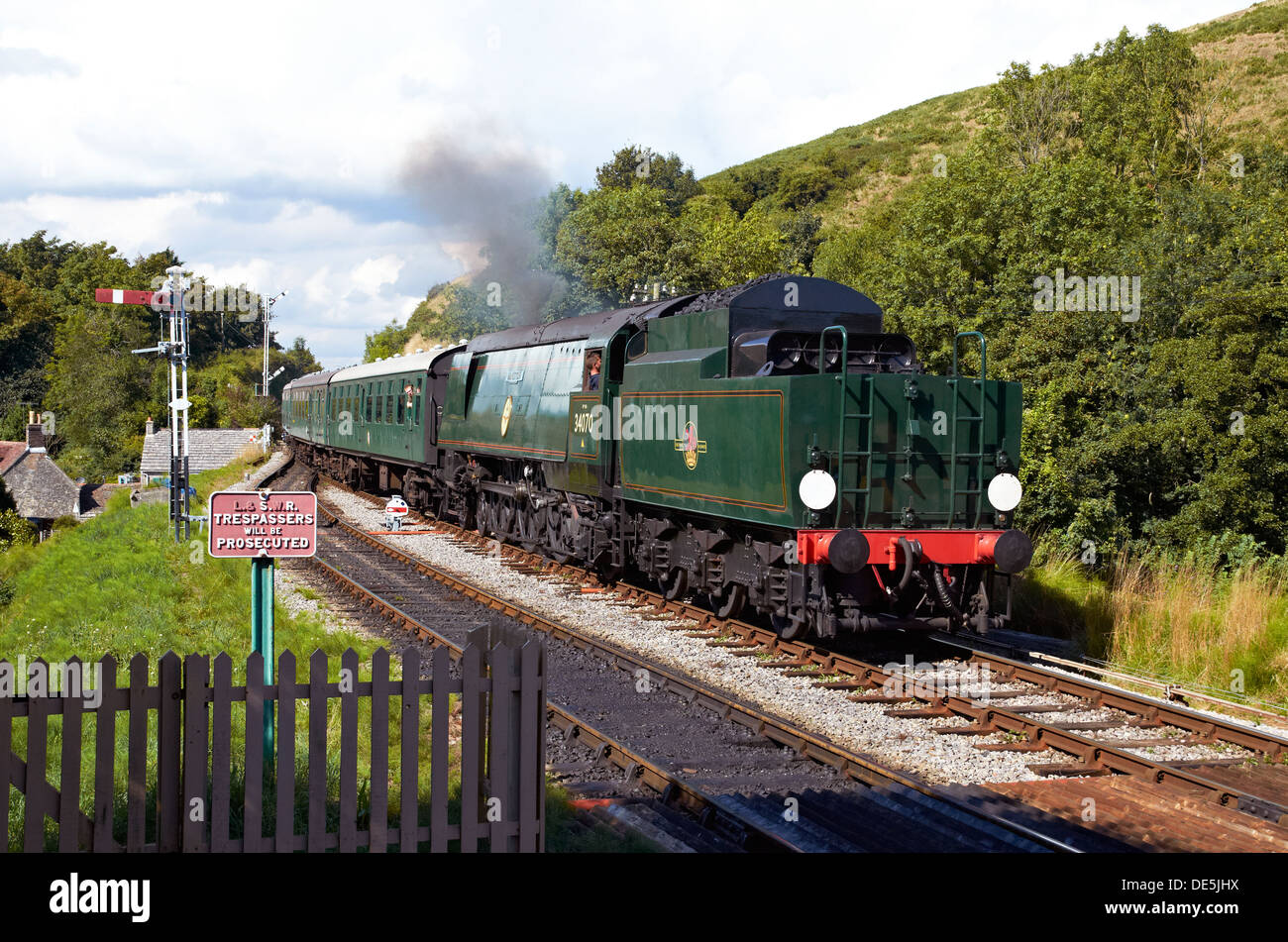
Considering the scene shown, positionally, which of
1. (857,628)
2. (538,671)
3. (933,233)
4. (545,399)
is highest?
(933,233)

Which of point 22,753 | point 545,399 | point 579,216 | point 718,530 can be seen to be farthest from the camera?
point 579,216

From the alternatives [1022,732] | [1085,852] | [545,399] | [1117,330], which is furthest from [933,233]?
[1085,852]

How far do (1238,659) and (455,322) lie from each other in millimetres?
49652

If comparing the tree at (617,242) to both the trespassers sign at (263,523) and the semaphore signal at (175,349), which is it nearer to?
the semaphore signal at (175,349)

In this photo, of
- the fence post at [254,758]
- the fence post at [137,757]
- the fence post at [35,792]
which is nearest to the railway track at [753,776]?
the fence post at [254,758]

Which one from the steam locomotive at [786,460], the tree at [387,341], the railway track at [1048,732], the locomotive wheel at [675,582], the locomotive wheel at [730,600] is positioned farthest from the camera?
the tree at [387,341]

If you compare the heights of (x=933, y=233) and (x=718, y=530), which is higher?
(x=933, y=233)

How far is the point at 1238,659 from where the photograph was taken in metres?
11.1

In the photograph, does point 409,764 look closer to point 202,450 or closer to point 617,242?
point 617,242

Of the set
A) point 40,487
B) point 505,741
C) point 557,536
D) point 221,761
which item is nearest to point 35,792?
point 221,761

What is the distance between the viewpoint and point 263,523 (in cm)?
631

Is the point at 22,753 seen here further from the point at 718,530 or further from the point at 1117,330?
the point at 1117,330

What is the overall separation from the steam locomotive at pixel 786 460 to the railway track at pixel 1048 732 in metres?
0.48

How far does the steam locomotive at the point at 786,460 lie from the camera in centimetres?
1006
